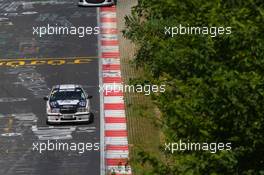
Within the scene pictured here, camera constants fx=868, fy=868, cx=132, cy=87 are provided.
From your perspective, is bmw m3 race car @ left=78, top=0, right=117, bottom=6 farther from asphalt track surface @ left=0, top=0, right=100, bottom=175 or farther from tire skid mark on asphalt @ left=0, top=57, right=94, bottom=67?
tire skid mark on asphalt @ left=0, top=57, right=94, bottom=67

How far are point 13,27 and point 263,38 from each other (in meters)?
40.1

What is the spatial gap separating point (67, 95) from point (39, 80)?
21.3 ft

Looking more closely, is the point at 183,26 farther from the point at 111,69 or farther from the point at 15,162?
the point at 111,69

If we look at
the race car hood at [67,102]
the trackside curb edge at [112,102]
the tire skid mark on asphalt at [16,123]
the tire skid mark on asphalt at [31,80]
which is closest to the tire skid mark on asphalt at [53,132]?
the tire skid mark on asphalt at [16,123]

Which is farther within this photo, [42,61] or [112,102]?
[42,61]

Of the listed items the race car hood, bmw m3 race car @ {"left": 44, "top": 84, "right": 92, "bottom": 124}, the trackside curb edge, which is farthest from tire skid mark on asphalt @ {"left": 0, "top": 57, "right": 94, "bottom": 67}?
the race car hood

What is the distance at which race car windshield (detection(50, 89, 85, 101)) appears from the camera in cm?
3909

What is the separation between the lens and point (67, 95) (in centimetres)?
3931

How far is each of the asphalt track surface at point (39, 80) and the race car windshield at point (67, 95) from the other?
129 cm

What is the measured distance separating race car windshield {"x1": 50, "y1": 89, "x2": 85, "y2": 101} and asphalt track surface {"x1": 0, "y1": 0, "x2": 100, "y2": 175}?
1.29 meters

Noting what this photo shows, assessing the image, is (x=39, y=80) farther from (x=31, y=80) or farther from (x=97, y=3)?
(x=97, y=3)

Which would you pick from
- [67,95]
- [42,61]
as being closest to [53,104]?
[67,95]

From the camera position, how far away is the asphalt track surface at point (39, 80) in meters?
35.0

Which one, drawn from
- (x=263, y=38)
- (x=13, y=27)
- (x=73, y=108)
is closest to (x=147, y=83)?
(x=263, y=38)
